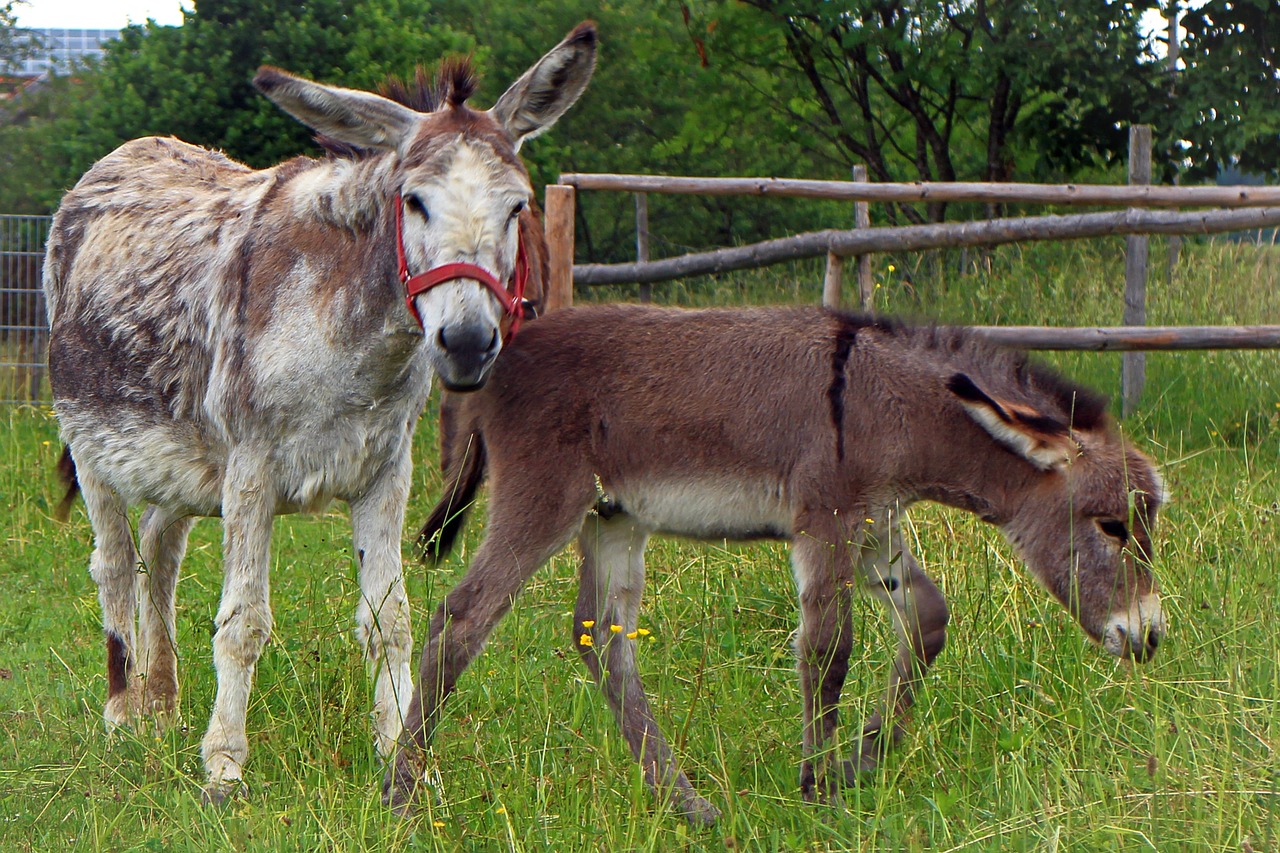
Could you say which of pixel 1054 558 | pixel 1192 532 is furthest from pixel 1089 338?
pixel 1054 558

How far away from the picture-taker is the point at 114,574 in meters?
4.40

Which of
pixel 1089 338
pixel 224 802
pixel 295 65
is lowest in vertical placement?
pixel 224 802

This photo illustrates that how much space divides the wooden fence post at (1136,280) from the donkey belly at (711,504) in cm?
549

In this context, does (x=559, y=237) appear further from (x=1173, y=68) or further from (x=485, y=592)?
(x=1173, y=68)

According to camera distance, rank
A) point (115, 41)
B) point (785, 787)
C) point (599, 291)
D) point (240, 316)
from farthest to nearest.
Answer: point (599, 291), point (115, 41), point (240, 316), point (785, 787)

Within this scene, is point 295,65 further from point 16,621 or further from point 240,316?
point 240,316

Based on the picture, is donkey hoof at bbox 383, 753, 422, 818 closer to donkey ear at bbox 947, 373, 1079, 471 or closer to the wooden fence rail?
donkey ear at bbox 947, 373, 1079, 471

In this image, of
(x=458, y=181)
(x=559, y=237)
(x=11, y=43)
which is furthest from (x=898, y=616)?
(x=11, y=43)

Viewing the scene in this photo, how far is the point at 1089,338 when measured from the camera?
7398mm

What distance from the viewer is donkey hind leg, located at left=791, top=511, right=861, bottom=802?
3.35 m

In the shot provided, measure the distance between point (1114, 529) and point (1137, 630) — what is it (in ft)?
0.90

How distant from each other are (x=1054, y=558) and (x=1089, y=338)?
4.19 meters

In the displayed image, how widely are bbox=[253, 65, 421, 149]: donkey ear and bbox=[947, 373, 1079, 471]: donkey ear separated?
161 cm

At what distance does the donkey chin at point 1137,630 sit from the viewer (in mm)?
3439
